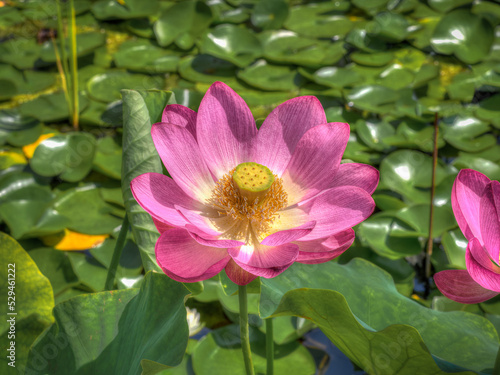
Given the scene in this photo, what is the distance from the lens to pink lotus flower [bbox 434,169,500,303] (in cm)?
69

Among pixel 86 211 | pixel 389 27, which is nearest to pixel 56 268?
pixel 86 211

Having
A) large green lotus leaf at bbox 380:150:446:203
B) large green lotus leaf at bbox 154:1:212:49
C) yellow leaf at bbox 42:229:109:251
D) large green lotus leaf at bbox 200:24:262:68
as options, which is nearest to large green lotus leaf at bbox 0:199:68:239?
yellow leaf at bbox 42:229:109:251

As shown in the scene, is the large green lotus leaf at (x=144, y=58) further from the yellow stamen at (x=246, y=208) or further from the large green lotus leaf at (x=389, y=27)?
the yellow stamen at (x=246, y=208)

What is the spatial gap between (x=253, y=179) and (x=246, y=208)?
2.4 inches

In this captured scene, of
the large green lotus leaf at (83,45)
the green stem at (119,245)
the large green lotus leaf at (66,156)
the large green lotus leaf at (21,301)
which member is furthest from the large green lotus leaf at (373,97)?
the large green lotus leaf at (21,301)

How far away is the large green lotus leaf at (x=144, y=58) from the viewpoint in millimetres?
2689

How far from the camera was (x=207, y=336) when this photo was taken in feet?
4.54

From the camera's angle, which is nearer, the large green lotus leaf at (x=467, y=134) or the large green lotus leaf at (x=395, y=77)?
the large green lotus leaf at (x=467, y=134)

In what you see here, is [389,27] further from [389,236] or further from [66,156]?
[66,156]

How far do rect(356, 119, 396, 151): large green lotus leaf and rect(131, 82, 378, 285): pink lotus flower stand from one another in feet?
4.38

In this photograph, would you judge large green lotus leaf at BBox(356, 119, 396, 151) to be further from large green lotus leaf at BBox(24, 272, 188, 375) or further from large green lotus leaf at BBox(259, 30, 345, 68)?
large green lotus leaf at BBox(24, 272, 188, 375)

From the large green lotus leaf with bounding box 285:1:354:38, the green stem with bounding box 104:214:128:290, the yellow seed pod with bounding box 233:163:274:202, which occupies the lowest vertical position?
the large green lotus leaf with bounding box 285:1:354:38

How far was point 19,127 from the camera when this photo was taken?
223 centimetres

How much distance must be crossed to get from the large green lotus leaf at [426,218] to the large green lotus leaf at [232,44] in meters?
1.38
